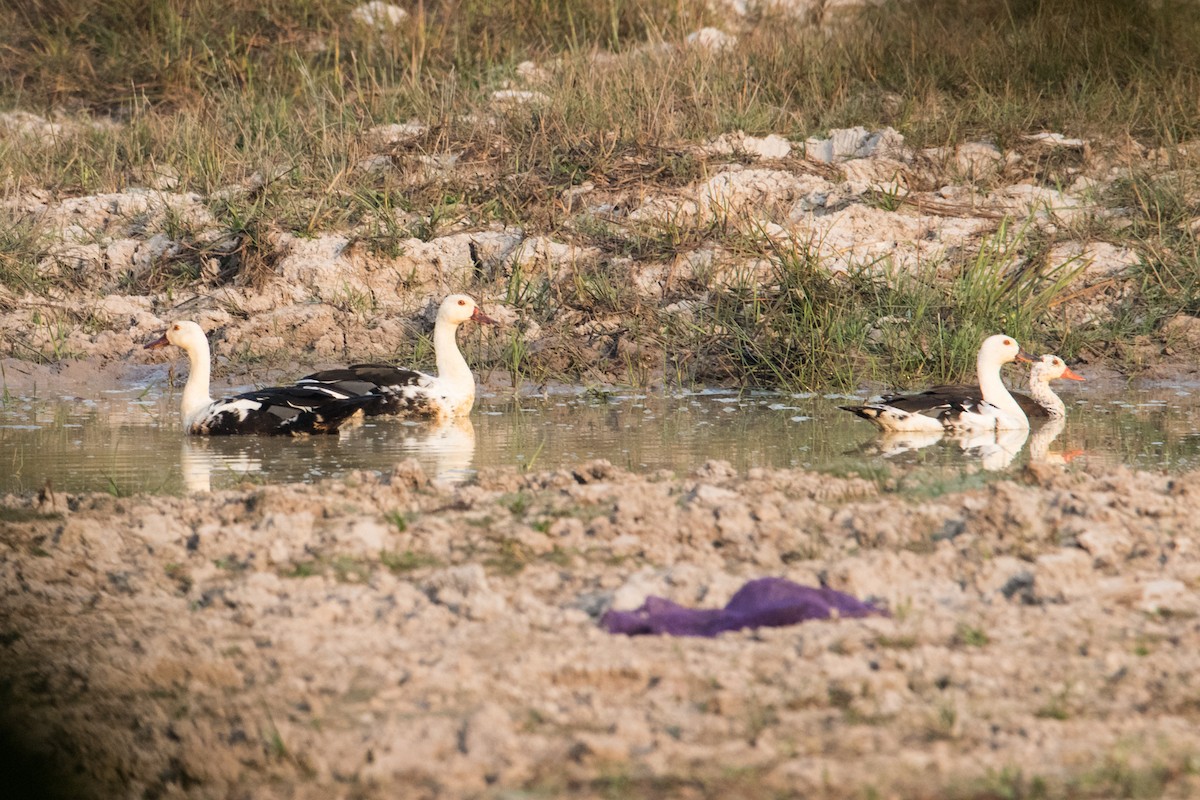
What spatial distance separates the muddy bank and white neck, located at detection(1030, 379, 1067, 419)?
11.0 feet

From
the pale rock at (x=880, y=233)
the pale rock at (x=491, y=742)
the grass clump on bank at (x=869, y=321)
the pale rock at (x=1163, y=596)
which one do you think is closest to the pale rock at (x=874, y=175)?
the pale rock at (x=880, y=233)

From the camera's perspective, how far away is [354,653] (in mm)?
3971

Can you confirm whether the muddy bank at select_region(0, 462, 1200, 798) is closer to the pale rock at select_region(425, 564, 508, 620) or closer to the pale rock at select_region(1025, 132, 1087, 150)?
the pale rock at select_region(425, 564, 508, 620)

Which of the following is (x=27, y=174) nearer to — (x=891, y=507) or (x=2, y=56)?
(x=2, y=56)

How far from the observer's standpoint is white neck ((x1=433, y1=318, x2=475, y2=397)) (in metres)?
9.47

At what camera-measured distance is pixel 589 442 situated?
7.97 meters

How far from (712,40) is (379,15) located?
338 centimetres

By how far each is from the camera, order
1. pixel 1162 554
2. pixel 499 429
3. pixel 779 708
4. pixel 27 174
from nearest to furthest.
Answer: pixel 779 708 < pixel 1162 554 < pixel 499 429 < pixel 27 174

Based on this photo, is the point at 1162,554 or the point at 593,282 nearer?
the point at 1162,554

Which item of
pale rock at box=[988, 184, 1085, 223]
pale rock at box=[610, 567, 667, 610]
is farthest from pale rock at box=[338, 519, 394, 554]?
pale rock at box=[988, 184, 1085, 223]

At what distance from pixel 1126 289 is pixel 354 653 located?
27.7ft

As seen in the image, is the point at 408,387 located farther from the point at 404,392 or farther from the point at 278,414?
the point at 278,414

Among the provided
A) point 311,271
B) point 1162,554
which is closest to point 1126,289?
point 311,271

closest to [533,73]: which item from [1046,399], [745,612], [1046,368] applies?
[1046,368]
